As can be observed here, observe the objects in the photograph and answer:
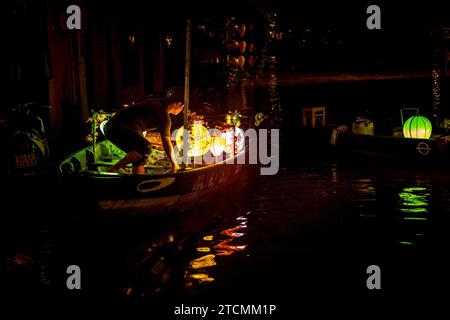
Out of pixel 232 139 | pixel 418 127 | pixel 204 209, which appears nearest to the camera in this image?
pixel 204 209

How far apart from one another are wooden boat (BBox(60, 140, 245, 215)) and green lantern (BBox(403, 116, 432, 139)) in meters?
5.21

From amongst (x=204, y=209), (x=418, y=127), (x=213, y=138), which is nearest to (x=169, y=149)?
(x=204, y=209)

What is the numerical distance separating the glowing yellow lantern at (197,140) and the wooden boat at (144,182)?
300 mm

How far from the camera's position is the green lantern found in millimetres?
15875

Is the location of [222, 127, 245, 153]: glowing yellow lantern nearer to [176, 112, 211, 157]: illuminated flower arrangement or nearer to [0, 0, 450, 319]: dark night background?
[176, 112, 211, 157]: illuminated flower arrangement

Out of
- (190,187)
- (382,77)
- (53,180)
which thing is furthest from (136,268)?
(382,77)

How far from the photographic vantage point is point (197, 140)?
12219mm

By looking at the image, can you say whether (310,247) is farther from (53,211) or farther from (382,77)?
(382,77)

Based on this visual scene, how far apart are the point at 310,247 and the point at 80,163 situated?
4.66m

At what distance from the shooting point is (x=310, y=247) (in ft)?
32.4

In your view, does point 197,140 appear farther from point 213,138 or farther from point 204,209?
point 204,209

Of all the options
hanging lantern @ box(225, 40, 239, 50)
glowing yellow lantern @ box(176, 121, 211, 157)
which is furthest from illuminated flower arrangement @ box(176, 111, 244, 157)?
hanging lantern @ box(225, 40, 239, 50)

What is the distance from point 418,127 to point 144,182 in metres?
8.48
